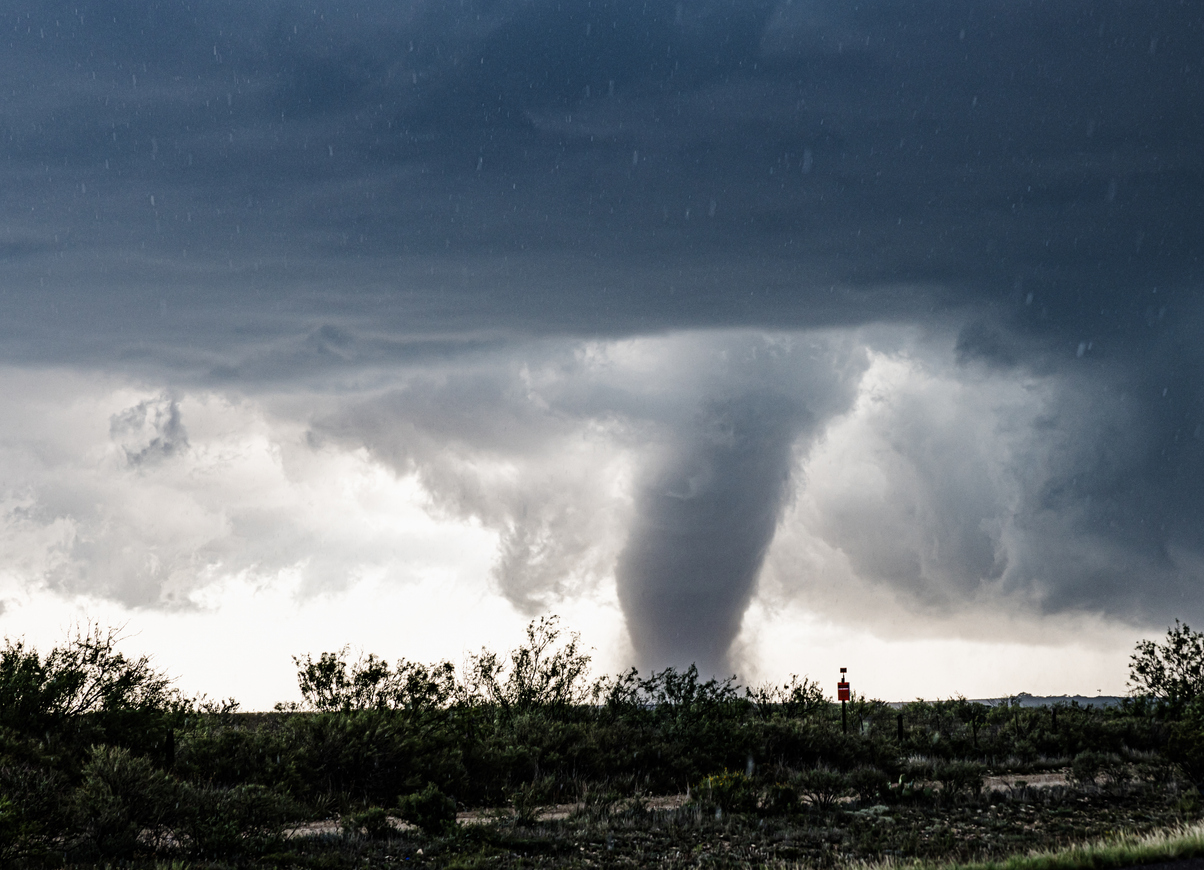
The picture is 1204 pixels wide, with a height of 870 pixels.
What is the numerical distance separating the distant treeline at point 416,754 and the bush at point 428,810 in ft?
0.12

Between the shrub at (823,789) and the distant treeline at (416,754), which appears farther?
the shrub at (823,789)

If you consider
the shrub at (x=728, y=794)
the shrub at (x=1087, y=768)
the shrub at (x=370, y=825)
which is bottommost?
the shrub at (x=370, y=825)

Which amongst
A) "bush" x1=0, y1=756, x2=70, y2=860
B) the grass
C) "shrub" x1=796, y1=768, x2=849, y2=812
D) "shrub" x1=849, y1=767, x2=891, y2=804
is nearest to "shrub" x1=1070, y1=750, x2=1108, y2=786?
"shrub" x1=849, y1=767, x2=891, y2=804

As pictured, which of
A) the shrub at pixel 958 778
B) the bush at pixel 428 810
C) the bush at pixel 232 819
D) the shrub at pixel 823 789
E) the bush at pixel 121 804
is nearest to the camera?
the bush at pixel 121 804

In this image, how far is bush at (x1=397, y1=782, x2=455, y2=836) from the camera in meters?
16.7

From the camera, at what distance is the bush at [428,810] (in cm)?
1667

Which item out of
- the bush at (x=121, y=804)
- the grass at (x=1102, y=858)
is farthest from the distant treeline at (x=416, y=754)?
the grass at (x=1102, y=858)

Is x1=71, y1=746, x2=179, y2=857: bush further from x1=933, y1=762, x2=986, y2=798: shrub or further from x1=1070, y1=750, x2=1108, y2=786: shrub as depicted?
x1=1070, y1=750, x2=1108, y2=786: shrub

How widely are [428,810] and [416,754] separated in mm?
4300

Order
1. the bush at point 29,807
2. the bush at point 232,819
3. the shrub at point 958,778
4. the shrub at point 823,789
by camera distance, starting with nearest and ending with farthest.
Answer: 1. the bush at point 29,807
2. the bush at point 232,819
3. the shrub at point 823,789
4. the shrub at point 958,778

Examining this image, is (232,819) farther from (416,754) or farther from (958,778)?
(958,778)

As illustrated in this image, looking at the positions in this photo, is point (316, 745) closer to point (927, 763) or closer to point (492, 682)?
point (492, 682)

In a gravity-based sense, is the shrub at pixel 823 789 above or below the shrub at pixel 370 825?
above

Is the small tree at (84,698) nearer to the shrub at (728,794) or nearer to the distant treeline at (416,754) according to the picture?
the distant treeline at (416,754)
